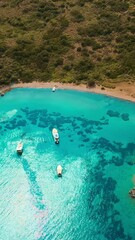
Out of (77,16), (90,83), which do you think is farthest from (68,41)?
(90,83)

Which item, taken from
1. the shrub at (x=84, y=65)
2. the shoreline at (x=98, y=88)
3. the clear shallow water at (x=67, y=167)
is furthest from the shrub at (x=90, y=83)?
the shrub at (x=84, y=65)

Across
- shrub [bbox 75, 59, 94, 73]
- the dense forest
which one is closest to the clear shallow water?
the dense forest

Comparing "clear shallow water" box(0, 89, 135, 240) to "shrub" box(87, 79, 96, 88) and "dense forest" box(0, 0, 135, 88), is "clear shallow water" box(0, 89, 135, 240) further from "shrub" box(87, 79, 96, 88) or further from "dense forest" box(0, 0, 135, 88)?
"dense forest" box(0, 0, 135, 88)

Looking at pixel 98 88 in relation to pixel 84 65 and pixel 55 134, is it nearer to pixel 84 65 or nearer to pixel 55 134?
pixel 84 65

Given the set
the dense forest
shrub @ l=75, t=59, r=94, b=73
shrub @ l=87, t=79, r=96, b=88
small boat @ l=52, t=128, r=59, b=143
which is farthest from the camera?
shrub @ l=75, t=59, r=94, b=73

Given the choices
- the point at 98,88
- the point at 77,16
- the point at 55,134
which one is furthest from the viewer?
the point at 77,16
